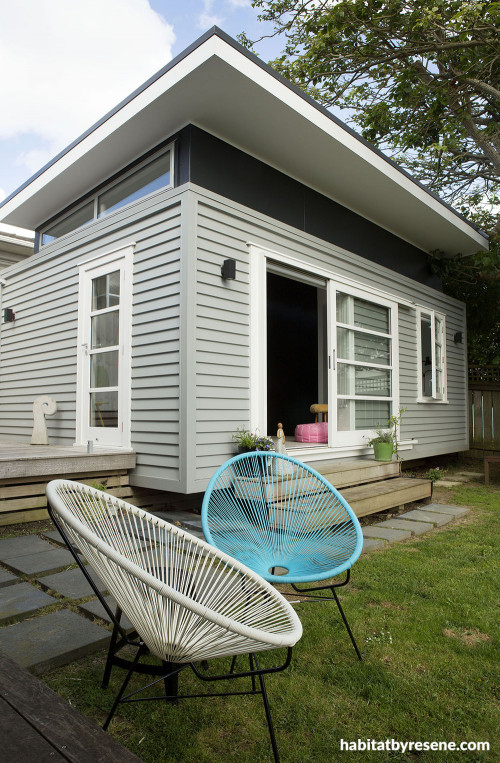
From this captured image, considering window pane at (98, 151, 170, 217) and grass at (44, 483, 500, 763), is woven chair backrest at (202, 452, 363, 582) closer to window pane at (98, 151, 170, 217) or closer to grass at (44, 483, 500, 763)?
grass at (44, 483, 500, 763)

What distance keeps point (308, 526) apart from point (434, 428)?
17.2ft

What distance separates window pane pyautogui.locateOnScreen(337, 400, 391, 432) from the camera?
16.5 ft

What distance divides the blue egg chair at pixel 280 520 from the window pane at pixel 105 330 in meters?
2.35

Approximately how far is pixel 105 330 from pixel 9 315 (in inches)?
83.3

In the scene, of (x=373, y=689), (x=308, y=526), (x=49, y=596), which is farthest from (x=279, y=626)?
(x=49, y=596)

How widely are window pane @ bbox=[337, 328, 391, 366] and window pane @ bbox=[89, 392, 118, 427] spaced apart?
84.3 inches

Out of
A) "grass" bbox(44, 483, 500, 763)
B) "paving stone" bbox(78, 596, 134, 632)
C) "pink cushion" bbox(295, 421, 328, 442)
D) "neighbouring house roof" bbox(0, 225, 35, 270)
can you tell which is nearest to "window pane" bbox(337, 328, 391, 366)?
"pink cushion" bbox(295, 421, 328, 442)

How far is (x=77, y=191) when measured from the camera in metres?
5.08

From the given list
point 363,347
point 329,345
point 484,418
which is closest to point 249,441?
point 329,345

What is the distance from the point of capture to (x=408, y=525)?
12.8 feet

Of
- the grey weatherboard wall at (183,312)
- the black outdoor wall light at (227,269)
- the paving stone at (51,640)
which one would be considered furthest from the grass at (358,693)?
the black outdoor wall light at (227,269)

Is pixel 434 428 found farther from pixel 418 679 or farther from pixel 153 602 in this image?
pixel 153 602

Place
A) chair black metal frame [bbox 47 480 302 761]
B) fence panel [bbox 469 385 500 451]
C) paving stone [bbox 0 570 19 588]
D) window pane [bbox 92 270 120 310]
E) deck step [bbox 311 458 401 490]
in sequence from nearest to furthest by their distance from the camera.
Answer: chair black metal frame [bbox 47 480 302 761], paving stone [bbox 0 570 19 588], deck step [bbox 311 458 401 490], window pane [bbox 92 270 120 310], fence panel [bbox 469 385 500 451]

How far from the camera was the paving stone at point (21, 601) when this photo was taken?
6.73 feet
